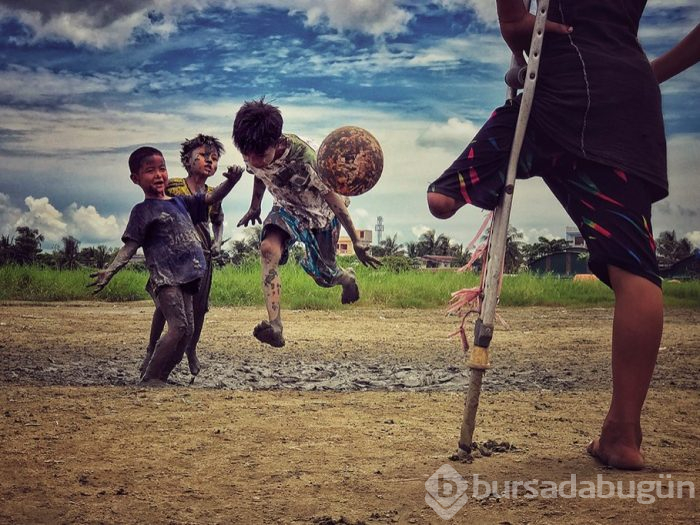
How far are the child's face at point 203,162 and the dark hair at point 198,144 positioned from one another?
0.11 ft

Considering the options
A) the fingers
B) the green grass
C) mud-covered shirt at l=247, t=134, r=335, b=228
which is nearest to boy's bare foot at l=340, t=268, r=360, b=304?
mud-covered shirt at l=247, t=134, r=335, b=228

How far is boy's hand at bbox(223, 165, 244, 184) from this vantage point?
246 inches

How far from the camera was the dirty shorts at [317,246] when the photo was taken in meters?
6.48

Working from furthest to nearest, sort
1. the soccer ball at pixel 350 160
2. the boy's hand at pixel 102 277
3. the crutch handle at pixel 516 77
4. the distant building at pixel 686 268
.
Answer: the distant building at pixel 686 268, the boy's hand at pixel 102 277, the soccer ball at pixel 350 160, the crutch handle at pixel 516 77

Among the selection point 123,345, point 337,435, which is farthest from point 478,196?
point 123,345

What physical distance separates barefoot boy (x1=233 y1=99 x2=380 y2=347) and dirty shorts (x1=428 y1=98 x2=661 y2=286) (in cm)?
233

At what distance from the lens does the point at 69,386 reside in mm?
6461

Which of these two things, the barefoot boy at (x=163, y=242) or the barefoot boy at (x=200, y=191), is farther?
the barefoot boy at (x=200, y=191)

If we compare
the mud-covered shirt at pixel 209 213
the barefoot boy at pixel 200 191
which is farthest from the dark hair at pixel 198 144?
the mud-covered shirt at pixel 209 213

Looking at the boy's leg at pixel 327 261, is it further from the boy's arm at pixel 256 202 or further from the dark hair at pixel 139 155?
the dark hair at pixel 139 155

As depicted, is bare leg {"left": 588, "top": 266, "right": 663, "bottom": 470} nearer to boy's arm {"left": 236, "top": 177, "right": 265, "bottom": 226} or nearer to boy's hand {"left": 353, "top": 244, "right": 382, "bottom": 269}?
boy's hand {"left": 353, "top": 244, "right": 382, "bottom": 269}

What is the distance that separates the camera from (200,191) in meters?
6.93

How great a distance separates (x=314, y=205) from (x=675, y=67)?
3.07 metres

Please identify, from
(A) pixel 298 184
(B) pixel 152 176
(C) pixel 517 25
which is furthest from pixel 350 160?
(C) pixel 517 25
